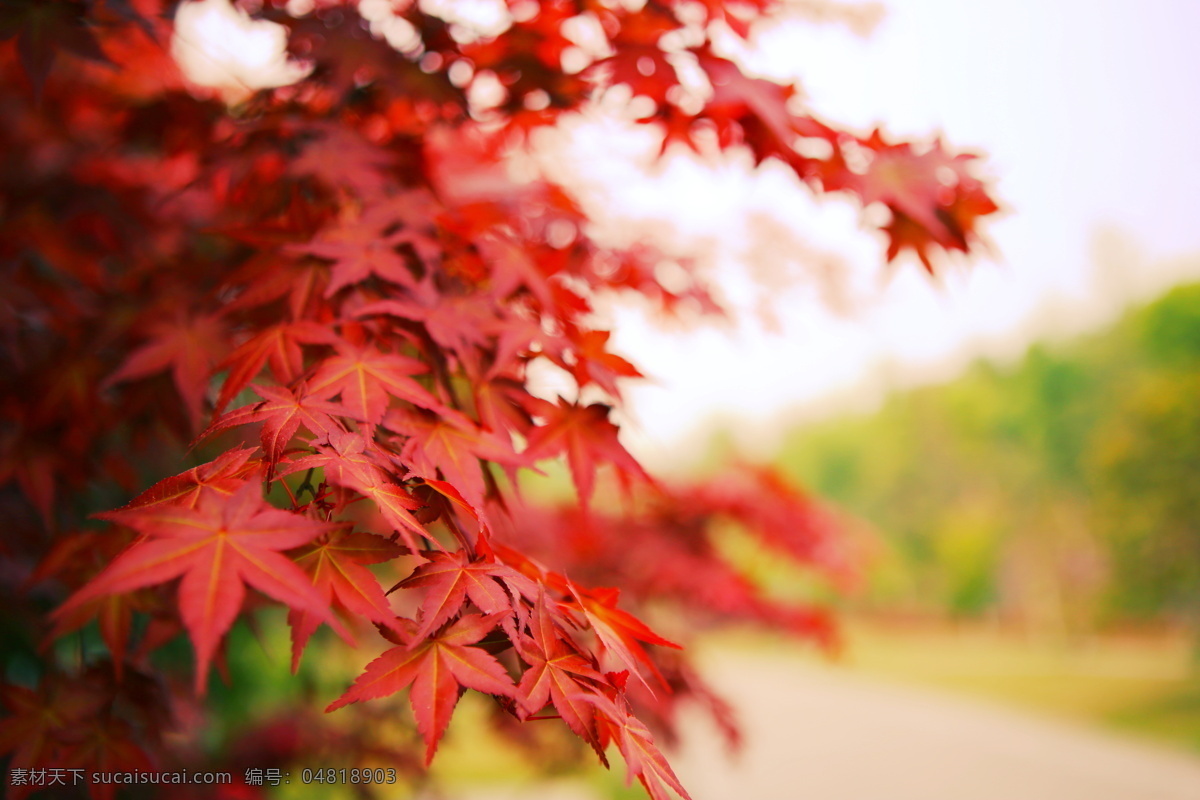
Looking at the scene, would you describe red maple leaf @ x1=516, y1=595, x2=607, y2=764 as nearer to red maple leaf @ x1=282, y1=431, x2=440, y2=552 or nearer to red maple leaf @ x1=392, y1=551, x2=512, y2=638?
red maple leaf @ x1=392, y1=551, x2=512, y2=638

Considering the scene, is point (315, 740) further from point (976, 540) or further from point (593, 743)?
point (976, 540)

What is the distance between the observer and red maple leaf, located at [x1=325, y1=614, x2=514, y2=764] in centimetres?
75

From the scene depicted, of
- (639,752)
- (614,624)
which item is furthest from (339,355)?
(639,752)

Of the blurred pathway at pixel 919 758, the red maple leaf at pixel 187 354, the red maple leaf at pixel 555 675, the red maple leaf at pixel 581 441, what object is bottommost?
the blurred pathway at pixel 919 758

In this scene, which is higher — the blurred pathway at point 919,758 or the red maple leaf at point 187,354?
the red maple leaf at point 187,354

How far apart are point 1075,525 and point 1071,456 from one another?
1094 mm

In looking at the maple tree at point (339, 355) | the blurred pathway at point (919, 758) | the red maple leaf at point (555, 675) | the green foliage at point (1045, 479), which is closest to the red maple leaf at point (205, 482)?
the maple tree at point (339, 355)

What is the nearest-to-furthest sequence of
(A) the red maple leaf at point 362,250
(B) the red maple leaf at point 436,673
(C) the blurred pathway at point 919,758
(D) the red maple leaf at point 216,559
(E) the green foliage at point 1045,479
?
(D) the red maple leaf at point 216,559
(B) the red maple leaf at point 436,673
(A) the red maple leaf at point 362,250
(C) the blurred pathway at point 919,758
(E) the green foliage at point 1045,479

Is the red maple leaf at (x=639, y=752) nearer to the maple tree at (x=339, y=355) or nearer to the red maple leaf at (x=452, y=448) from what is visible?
the maple tree at (x=339, y=355)

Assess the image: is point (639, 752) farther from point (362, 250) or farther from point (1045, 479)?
point (1045, 479)

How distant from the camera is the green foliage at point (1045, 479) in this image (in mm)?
7875

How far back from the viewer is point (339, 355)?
105 centimetres

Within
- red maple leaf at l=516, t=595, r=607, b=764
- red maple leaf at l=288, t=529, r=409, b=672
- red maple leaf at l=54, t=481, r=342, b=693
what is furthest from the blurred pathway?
red maple leaf at l=54, t=481, r=342, b=693

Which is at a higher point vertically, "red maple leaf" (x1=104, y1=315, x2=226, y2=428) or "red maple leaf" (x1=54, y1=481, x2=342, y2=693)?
"red maple leaf" (x1=54, y1=481, x2=342, y2=693)
